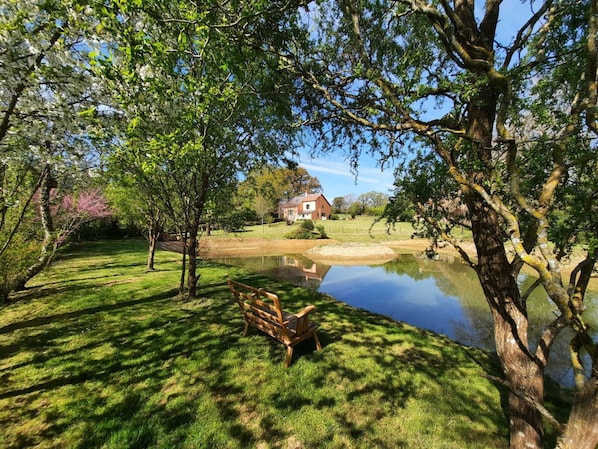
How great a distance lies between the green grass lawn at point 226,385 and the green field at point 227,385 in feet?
0.06

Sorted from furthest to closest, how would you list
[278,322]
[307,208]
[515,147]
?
[307,208] → [278,322] → [515,147]

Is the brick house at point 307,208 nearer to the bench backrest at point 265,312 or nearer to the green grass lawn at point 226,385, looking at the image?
the green grass lawn at point 226,385

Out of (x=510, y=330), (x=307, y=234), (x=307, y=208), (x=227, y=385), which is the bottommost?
(x=227, y=385)

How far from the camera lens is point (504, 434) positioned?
10.5 ft

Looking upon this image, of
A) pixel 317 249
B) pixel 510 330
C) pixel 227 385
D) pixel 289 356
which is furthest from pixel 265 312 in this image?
pixel 317 249

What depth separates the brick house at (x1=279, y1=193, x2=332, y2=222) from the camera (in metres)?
57.2

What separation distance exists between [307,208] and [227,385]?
179 ft

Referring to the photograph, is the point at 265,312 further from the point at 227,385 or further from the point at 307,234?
the point at 307,234

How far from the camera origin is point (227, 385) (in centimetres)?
402

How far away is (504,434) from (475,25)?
4.90 m

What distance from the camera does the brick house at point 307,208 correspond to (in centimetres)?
5722

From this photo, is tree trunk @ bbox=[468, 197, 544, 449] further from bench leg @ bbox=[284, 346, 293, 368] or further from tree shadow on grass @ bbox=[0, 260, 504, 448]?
bench leg @ bbox=[284, 346, 293, 368]

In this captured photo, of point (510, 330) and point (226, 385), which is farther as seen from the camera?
point (226, 385)

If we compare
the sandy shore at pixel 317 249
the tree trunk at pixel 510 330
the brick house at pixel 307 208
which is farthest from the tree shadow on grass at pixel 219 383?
the brick house at pixel 307 208
